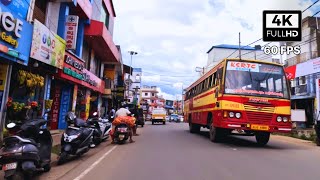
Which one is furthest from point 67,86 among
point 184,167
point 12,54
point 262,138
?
point 184,167

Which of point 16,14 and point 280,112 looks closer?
point 16,14

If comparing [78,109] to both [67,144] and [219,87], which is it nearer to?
[219,87]

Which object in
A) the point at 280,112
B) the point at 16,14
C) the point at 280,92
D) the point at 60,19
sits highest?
the point at 60,19

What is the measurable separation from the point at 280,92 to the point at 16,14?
9.96 m

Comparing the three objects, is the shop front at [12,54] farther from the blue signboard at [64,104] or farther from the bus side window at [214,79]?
the bus side window at [214,79]

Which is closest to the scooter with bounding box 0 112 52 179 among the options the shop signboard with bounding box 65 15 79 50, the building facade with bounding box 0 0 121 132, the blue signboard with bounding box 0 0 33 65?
the blue signboard with bounding box 0 0 33 65

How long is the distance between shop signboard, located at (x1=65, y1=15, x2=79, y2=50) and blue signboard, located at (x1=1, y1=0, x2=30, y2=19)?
15.8ft

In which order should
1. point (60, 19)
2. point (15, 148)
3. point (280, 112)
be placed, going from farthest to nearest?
1. point (60, 19)
2. point (280, 112)
3. point (15, 148)

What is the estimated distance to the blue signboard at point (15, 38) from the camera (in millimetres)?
10250

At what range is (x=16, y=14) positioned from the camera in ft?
36.7

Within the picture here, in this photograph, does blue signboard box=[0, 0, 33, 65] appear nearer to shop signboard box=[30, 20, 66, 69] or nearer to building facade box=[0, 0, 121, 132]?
building facade box=[0, 0, 121, 132]

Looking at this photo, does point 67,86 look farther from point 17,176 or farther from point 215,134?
point 17,176

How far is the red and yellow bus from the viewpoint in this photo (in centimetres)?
1177

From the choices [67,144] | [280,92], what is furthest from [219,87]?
[67,144]
